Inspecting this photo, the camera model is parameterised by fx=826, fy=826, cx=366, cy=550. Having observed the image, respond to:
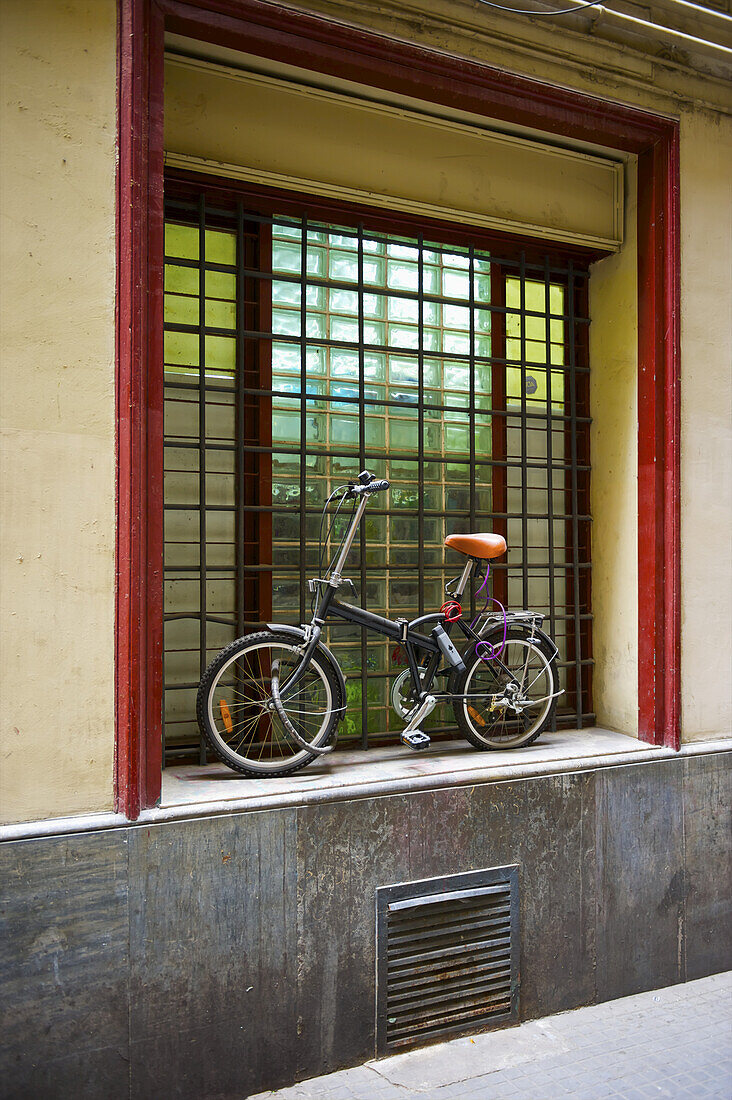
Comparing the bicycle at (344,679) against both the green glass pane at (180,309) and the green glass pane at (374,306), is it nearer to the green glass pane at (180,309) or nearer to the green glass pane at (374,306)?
the green glass pane at (374,306)

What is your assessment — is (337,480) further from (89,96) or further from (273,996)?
(273,996)

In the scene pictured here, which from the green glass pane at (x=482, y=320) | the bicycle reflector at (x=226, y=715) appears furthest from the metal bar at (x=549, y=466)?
the bicycle reflector at (x=226, y=715)

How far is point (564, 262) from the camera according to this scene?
543cm

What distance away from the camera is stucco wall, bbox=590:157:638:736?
16.6 ft

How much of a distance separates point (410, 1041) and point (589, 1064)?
85 centimetres

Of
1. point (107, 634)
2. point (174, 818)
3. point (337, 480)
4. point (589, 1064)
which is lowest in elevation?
point (589, 1064)

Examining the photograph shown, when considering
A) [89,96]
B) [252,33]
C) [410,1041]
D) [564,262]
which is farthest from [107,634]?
[564,262]

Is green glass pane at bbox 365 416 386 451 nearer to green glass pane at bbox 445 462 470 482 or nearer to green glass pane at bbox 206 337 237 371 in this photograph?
green glass pane at bbox 445 462 470 482

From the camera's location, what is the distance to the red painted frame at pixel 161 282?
11.2 ft

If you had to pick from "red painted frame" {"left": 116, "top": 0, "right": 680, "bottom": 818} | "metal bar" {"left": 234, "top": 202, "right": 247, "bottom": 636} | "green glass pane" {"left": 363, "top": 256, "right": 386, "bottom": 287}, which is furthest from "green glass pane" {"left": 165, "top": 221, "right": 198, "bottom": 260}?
"green glass pane" {"left": 363, "top": 256, "right": 386, "bottom": 287}

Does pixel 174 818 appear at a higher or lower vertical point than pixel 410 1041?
higher

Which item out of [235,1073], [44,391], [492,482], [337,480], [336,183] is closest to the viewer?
[44,391]

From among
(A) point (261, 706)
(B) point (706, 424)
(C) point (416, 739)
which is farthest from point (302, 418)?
(B) point (706, 424)

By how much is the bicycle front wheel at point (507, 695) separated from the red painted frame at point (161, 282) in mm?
618
